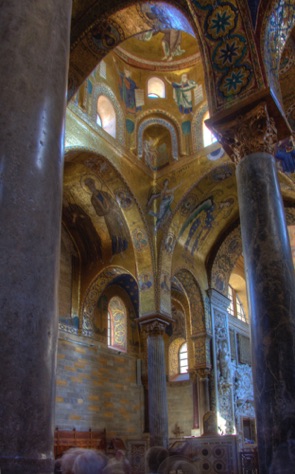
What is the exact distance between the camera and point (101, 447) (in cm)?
1334

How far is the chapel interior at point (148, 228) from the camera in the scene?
80.7 inches

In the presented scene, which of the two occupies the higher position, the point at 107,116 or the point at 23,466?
the point at 107,116

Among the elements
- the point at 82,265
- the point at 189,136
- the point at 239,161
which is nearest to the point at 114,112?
the point at 189,136

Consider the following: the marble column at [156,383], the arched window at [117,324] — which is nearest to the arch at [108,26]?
the marble column at [156,383]

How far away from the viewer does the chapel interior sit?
2.05 m

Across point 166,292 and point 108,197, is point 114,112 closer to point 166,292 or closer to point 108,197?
point 108,197

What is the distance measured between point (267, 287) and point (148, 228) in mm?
8334

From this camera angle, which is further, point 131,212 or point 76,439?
point 131,212

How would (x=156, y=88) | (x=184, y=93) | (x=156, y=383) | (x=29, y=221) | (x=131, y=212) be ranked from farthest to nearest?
(x=156, y=88) → (x=184, y=93) → (x=131, y=212) → (x=156, y=383) → (x=29, y=221)

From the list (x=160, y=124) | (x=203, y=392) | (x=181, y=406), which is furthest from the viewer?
(x=181, y=406)

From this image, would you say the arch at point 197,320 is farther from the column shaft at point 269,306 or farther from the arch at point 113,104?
the column shaft at point 269,306

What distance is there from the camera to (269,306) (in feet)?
15.6

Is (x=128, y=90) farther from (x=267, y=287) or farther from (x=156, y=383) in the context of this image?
(x=267, y=287)

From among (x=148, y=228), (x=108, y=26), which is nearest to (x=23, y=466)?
(x=108, y=26)
